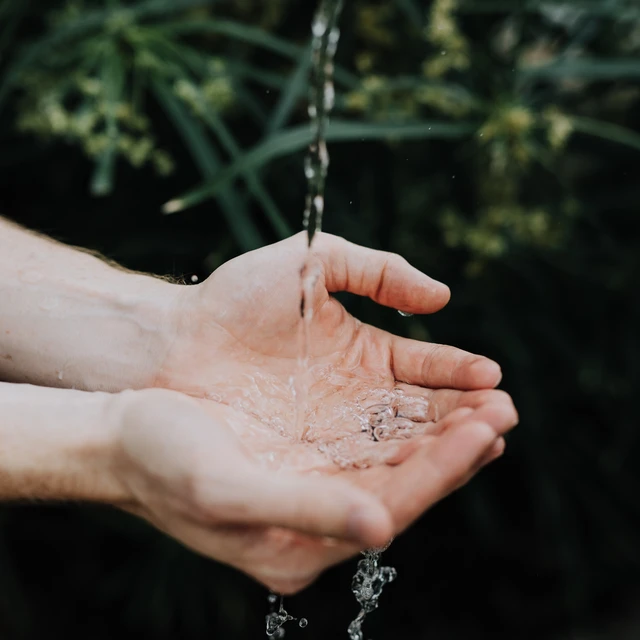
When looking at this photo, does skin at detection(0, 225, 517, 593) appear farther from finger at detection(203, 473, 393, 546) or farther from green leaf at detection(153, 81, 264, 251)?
green leaf at detection(153, 81, 264, 251)

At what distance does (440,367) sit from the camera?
2.52 ft

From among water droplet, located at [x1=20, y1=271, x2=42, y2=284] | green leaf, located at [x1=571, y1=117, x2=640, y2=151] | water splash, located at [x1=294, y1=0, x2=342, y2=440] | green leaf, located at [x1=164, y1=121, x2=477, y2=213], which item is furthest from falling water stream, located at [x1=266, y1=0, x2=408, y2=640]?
green leaf, located at [x1=571, y1=117, x2=640, y2=151]

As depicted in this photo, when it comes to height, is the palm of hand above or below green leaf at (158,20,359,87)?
below

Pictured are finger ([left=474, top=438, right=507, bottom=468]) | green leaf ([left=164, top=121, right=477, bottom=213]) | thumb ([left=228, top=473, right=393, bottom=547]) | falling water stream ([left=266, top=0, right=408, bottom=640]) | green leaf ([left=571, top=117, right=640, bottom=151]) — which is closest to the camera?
thumb ([left=228, top=473, right=393, bottom=547])

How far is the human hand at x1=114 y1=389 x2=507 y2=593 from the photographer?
1.74 feet

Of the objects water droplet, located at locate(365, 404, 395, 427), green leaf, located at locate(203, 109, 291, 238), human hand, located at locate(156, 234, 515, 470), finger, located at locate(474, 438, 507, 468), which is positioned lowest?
finger, located at locate(474, 438, 507, 468)

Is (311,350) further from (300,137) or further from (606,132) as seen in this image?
(606,132)

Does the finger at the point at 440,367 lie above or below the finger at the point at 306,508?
above

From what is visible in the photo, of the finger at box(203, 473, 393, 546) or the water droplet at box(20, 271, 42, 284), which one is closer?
the finger at box(203, 473, 393, 546)

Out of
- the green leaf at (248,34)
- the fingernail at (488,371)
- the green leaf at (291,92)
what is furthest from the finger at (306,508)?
the green leaf at (248,34)

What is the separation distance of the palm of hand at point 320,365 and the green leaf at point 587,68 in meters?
0.54

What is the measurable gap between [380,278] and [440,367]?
120 mm

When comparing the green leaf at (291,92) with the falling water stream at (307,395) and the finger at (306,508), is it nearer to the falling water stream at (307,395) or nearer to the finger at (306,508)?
the falling water stream at (307,395)

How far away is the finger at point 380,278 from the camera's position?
31.1 inches
